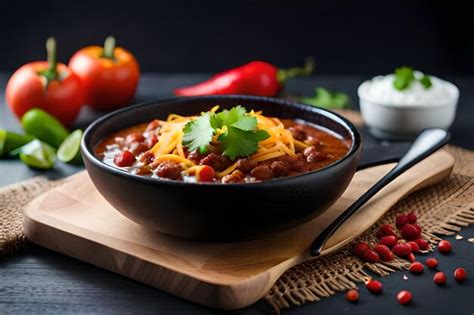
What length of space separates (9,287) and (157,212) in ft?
2.20

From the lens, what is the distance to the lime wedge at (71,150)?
13.6 ft

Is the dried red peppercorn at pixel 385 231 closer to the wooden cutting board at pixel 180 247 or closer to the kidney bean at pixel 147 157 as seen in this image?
the wooden cutting board at pixel 180 247

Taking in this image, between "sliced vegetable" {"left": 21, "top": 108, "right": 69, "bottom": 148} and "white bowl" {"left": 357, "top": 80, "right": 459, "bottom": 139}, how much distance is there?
1.99 metres

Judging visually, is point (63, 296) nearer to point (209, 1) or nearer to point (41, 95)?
point (41, 95)

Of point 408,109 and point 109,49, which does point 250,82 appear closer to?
point 109,49

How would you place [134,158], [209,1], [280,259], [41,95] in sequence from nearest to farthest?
→ [280,259] → [134,158] → [41,95] → [209,1]

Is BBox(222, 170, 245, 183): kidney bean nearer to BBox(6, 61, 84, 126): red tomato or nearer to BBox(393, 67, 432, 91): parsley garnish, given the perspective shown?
BBox(393, 67, 432, 91): parsley garnish

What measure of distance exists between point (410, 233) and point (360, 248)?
0.30 metres

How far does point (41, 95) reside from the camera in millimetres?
4812

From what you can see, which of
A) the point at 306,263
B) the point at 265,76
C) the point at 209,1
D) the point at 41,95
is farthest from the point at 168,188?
the point at 209,1

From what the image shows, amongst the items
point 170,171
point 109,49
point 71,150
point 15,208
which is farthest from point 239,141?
point 109,49

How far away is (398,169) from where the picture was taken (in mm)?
3258

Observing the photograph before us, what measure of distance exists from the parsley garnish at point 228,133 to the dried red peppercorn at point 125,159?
0.85 ft

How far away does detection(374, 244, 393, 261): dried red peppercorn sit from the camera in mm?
2873
